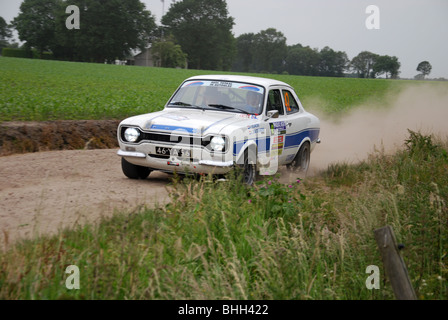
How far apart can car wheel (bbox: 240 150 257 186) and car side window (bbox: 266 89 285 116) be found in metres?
1.22

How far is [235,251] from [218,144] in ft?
9.64

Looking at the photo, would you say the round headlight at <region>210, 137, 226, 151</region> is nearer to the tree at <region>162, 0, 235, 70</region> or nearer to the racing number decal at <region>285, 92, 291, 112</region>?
the racing number decal at <region>285, 92, 291, 112</region>

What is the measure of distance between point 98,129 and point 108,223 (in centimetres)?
850

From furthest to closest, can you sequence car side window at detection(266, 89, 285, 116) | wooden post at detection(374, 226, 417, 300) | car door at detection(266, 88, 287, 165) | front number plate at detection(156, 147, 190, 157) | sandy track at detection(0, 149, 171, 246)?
1. car side window at detection(266, 89, 285, 116)
2. car door at detection(266, 88, 287, 165)
3. front number plate at detection(156, 147, 190, 157)
4. sandy track at detection(0, 149, 171, 246)
5. wooden post at detection(374, 226, 417, 300)

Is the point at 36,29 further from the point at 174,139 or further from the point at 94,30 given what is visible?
the point at 174,139

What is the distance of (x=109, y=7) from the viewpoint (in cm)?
8112

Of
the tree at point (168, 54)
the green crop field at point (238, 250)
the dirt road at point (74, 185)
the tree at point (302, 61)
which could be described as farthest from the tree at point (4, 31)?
the green crop field at point (238, 250)

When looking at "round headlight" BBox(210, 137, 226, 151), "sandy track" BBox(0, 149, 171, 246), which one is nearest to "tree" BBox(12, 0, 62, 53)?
"sandy track" BBox(0, 149, 171, 246)

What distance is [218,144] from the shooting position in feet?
24.0

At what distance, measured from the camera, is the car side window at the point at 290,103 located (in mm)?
9547

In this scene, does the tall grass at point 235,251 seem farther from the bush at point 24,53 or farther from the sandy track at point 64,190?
the bush at point 24,53

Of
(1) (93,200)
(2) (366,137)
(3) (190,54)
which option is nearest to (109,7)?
(3) (190,54)

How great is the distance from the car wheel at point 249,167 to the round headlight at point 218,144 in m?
0.52

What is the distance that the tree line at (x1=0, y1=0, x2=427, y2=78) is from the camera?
78.6 metres
